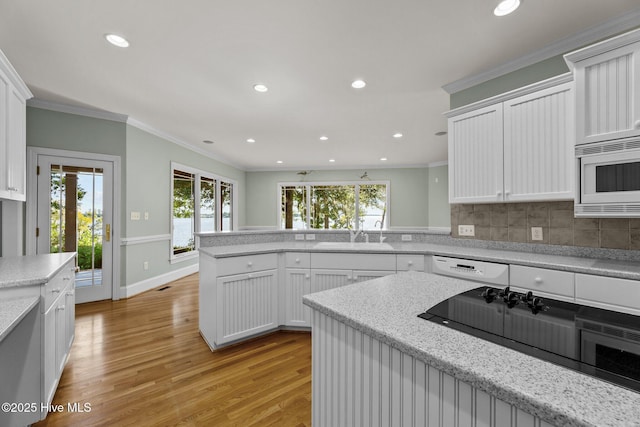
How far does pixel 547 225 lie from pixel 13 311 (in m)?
3.46

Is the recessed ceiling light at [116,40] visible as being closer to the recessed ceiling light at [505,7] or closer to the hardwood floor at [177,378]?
the hardwood floor at [177,378]

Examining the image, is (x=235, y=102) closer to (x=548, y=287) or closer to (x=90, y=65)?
(x=90, y=65)

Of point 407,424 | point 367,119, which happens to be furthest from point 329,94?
point 407,424

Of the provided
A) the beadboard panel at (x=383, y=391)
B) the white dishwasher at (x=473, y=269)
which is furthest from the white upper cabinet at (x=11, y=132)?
the white dishwasher at (x=473, y=269)

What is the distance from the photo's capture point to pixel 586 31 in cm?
211

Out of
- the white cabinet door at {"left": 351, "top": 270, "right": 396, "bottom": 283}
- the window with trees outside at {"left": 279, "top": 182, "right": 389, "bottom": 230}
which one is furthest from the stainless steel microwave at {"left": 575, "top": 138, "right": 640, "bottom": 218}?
the window with trees outside at {"left": 279, "top": 182, "right": 389, "bottom": 230}

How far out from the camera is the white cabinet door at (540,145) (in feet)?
6.73

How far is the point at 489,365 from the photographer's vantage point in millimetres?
600

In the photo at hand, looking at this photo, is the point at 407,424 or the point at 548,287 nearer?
the point at 407,424

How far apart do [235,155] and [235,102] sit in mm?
3097

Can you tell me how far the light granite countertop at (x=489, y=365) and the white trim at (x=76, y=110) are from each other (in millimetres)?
4173

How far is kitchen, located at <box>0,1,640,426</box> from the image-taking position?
2104 millimetres

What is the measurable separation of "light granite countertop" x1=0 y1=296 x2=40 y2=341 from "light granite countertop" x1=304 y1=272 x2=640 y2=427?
1168 mm

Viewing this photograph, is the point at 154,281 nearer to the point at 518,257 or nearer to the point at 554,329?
the point at 518,257
